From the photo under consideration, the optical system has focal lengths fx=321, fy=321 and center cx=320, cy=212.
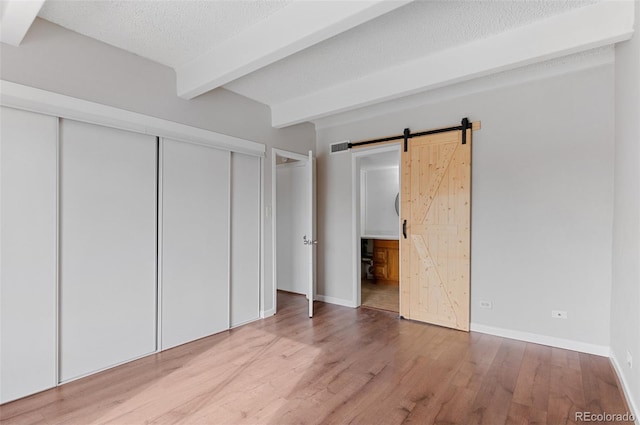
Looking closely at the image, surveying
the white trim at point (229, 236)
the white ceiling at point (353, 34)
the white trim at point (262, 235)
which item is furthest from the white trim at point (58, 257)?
the white trim at point (262, 235)

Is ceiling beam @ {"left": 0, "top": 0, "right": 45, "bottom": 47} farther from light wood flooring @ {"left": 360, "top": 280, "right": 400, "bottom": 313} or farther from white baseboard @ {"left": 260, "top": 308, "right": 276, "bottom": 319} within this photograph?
light wood flooring @ {"left": 360, "top": 280, "right": 400, "bottom": 313}

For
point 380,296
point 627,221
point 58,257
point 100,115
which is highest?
point 100,115

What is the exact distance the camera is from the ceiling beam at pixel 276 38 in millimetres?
2027

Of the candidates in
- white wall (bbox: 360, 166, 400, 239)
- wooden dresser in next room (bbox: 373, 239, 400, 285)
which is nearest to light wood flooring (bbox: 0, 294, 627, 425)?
wooden dresser in next room (bbox: 373, 239, 400, 285)

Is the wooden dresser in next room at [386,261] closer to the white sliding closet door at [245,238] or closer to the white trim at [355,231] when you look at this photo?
the white trim at [355,231]

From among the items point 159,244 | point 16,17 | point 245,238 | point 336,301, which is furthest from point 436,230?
point 16,17

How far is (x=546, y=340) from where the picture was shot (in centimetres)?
327

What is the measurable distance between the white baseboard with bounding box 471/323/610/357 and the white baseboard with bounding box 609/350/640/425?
0.10 metres

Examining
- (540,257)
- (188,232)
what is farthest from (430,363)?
(188,232)

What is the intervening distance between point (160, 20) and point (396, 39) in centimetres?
187

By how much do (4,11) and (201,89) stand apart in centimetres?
138

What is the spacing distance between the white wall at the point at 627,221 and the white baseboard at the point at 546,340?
0.16 meters

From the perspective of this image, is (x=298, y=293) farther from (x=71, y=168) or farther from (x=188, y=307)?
(x=71, y=168)

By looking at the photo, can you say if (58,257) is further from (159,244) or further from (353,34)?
(353,34)
